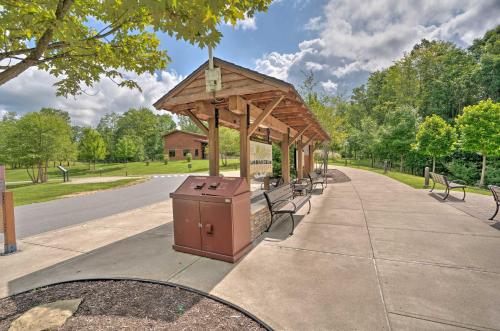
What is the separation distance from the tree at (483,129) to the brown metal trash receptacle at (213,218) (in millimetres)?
17600

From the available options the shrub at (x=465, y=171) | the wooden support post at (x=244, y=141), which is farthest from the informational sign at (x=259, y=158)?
the shrub at (x=465, y=171)

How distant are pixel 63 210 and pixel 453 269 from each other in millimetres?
11529

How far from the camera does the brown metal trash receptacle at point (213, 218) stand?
362 cm

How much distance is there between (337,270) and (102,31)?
4.87m

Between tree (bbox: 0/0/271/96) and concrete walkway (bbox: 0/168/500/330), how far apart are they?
10.1ft

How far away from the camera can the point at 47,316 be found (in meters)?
2.38

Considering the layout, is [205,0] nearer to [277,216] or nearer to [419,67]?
[277,216]

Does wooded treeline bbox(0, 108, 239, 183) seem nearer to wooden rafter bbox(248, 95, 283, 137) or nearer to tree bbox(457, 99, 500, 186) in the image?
tree bbox(457, 99, 500, 186)

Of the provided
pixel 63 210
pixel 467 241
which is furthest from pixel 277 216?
pixel 63 210

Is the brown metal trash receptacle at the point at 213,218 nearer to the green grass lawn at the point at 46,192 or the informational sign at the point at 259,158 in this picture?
the informational sign at the point at 259,158

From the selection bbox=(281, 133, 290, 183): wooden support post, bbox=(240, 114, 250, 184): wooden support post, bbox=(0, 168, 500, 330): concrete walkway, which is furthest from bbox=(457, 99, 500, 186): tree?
bbox=(240, 114, 250, 184): wooden support post

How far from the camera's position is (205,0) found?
2.09 m

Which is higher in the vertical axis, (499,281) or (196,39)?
(196,39)

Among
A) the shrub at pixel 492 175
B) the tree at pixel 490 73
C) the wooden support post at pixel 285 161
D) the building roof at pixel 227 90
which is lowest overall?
the shrub at pixel 492 175
